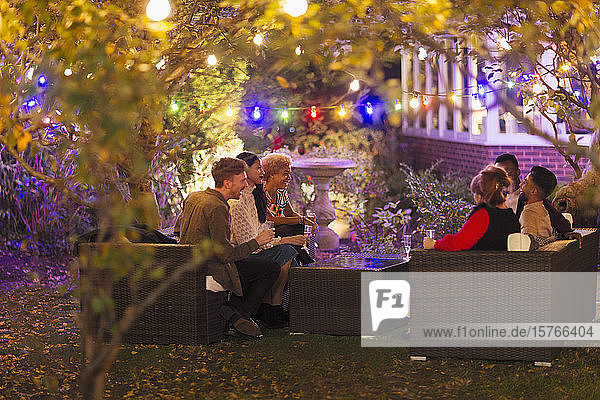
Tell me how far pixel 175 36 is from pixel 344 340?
3203 millimetres

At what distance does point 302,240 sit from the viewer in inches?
280

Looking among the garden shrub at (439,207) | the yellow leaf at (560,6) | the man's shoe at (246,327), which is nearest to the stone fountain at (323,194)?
the garden shrub at (439,207)

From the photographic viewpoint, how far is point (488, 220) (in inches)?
226

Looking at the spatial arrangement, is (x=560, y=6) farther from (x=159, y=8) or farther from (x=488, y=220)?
(x=159, y=8)

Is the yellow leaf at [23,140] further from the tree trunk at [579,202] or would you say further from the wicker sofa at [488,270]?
the tree trunk at [579,202]

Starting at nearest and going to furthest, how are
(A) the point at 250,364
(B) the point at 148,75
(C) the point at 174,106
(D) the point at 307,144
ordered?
(B) the point at 148,75
(A) the point at 250,364
(C) the point at 174,106
(D) the point at 307,144

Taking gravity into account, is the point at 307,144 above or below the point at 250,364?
above

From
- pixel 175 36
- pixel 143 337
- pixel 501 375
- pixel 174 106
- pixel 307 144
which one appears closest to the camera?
pixel 501 375

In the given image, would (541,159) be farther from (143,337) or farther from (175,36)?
(143,337)

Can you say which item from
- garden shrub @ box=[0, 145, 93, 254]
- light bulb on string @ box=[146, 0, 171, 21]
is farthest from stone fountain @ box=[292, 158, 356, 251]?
light bulb on string @ box=[146, 0, 171, 21]

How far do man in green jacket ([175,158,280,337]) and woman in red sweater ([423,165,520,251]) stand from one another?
1.47 meters

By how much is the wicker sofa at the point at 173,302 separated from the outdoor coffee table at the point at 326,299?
56cm

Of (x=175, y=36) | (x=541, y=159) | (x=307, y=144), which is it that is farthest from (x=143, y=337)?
(x=307, y=144)

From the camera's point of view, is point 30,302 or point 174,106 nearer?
point 30,302
